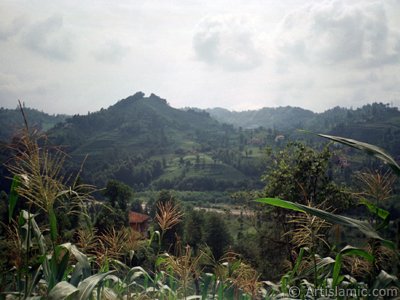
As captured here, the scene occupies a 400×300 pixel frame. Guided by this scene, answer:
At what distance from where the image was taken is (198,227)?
42469mm

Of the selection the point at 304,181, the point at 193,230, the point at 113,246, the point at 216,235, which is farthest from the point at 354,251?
the point at 216,235

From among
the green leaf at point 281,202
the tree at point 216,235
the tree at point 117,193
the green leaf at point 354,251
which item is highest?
the green leaf at point 281,202

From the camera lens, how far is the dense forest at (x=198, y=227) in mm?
2334

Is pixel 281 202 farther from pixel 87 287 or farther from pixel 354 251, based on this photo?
pixel 87 287

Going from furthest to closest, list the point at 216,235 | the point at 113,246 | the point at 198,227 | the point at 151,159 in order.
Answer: the point at 151,159
the point at 216,235
the point at 198,227
the point at 113,246

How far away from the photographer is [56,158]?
2588mm

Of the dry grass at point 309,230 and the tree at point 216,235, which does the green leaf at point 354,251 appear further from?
the tree at point 216,235

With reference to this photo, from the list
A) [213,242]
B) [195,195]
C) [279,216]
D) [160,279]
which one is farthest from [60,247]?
[195,195]

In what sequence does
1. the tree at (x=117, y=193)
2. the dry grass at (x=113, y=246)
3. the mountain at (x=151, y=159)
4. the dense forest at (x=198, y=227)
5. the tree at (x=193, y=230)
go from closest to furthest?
1. the dense forest at (x=198, y=227)
2. the dry grass at (x=113, y=246)
3. the tree at (x=117, y=193)
4. the tree at (x=193, y=230)
5. the mountain at (x=151, y=159)

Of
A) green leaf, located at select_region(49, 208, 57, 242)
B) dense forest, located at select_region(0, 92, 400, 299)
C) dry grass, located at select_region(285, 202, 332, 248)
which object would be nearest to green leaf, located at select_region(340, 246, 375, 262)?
dense forest, located at select_region(0, 92, 400, 299)

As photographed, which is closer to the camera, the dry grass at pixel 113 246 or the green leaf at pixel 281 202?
the green leaf at pixel 281 202

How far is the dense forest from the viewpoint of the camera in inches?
91.9

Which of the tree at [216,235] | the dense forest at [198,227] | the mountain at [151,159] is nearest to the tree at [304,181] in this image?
the dense forest at [198,227]

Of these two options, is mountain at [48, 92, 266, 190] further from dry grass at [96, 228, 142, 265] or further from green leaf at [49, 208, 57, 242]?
green leaf at [49, 208, 57, 242]
